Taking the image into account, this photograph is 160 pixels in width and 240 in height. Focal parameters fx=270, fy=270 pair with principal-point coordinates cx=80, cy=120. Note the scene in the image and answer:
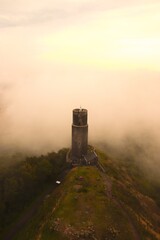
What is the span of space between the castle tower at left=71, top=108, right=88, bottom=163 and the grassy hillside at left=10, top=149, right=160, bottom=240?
7.69 m

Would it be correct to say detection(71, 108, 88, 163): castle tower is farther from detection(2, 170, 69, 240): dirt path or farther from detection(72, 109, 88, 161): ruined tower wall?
detection(2, 170, 69, 240): dirt path

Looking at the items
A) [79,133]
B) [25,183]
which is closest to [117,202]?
[79,133]

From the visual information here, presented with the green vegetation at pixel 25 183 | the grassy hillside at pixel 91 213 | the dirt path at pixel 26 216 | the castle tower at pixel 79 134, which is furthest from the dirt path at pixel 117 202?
the green vegetation at pixel 25 183

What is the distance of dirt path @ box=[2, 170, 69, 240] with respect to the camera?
7680 centimetres

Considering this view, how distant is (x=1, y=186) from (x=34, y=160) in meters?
15.4

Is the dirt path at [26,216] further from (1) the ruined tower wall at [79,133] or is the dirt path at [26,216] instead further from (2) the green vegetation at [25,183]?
(1) the ruined tower wall at [79,133]

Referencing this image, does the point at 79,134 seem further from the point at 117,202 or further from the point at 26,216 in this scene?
the point at 26,216

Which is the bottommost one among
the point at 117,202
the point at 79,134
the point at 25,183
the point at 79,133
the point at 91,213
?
the point at 117,202

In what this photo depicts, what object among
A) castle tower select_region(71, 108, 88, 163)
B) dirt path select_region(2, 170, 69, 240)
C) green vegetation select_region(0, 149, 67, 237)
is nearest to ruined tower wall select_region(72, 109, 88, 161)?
castle tower select_region(71, 108, 88, 163)

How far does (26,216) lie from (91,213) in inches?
977

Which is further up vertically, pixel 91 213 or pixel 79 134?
pixel 79 134

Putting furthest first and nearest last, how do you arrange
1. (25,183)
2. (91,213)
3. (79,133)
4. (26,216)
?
(79,133) < (25,183) < (26,216) < (91,213)

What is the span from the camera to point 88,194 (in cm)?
7381

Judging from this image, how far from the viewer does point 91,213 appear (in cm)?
6638
